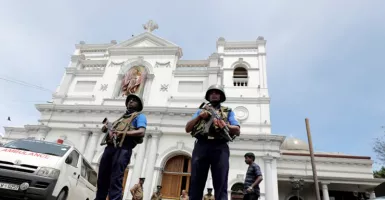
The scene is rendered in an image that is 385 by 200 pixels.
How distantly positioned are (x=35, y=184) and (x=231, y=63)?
16.3m

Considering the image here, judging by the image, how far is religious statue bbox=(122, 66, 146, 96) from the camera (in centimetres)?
1703

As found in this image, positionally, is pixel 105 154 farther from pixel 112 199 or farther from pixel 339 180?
pixel 339 180

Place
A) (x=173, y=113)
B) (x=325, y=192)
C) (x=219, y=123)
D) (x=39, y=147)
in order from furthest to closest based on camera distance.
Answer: (x=325, y=192) → (x=173, y=113) → (x=39, y=147) → (x=219, y=123)

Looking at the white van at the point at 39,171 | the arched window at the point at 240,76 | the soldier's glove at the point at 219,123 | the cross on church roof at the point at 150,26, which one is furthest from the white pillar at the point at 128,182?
the cross on church roof at the point at 150,26

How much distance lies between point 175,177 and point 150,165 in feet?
5.33

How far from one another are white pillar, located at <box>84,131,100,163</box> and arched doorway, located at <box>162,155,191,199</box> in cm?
464

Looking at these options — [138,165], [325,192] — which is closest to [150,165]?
[138,165]

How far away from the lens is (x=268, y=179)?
1348 centimetres

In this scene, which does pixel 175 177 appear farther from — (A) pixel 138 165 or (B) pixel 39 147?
(B) pixel 39 147

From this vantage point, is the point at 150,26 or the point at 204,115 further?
the point at 150,26

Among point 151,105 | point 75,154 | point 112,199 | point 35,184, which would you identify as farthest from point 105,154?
point 151,105

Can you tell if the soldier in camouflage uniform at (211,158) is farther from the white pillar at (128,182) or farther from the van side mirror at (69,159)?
the white pillar at (128,182)

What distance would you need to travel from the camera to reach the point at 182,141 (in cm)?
1479

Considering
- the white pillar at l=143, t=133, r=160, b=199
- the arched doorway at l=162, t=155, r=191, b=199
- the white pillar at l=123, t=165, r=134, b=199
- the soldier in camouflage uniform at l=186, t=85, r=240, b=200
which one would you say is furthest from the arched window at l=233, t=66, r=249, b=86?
the soldier in camouflage uniform at l=186, t=85, r=240, b=200
